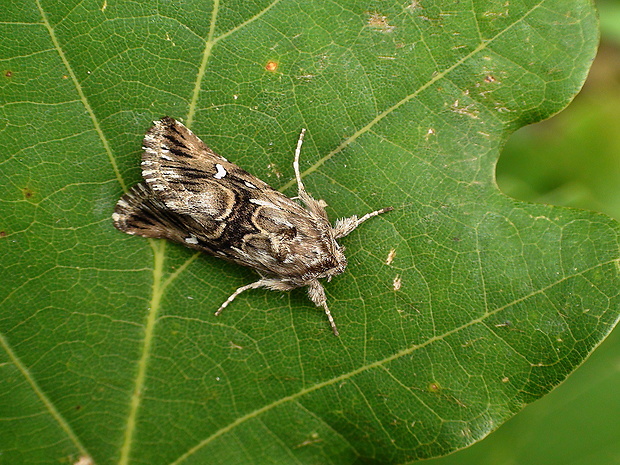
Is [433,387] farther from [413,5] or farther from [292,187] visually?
[413,5]

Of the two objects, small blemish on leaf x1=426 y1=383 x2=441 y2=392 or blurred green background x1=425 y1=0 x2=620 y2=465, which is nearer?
small blemish on leaf x1=426 y1=383 x2=441 y2=392

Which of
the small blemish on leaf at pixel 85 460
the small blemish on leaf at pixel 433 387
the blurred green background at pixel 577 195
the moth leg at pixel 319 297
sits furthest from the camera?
the blurred green background at pixel 577 195

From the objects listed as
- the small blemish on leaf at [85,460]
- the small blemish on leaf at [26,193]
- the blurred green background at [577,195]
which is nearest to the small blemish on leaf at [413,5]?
the blurred green background at [577,195]

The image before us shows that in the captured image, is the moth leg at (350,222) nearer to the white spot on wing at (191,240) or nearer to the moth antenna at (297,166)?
the moth antenna at (297,166)

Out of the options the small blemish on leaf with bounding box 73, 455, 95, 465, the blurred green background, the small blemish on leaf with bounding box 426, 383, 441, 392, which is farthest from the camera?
the blurred green background

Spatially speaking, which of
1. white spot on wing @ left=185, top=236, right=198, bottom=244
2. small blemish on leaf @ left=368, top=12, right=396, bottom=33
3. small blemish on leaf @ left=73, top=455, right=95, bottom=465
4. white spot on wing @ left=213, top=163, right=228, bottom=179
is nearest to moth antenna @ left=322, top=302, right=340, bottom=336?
white spot on wing @ left=185, top=236, right=198, bottom=244

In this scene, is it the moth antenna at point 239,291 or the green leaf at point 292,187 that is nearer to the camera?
the green leaf at point 292,187

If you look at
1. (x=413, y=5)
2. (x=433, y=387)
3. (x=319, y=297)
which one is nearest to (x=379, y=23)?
(x=413, y=5)

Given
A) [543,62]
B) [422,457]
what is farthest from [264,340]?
[543,62]

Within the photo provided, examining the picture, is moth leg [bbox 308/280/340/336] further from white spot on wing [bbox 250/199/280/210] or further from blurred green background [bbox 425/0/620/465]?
blurred green background [bbox 425/0/620/465]
